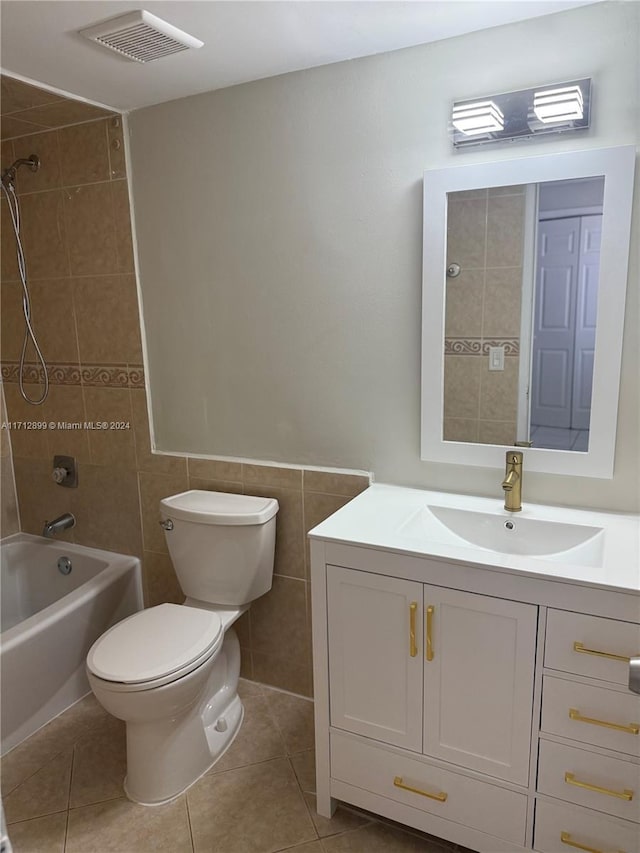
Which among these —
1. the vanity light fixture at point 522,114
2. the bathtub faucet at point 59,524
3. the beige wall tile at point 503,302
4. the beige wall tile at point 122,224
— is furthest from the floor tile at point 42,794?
the vanity light fixture at point 522,114

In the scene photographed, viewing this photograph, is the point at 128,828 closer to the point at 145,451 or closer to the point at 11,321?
the point at 145,451

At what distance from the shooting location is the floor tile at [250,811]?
5.78 feet

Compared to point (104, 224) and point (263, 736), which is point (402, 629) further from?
point (104, 224)

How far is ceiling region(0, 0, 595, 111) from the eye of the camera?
61.2 inches

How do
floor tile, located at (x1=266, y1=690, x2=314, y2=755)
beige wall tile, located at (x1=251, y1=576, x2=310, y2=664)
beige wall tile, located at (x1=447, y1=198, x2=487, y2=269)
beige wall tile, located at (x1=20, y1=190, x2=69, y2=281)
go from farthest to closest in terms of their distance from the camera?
beige wall tile, located at (x1=20, y1=190, x2=69, y2=281)
beige wall tile, located at (x1=251, y1=576, x2=310, y2=664)
floor tile, located at (x1=266, y1=690, x2=314, y2=755)
beige wall tile, located at (x1=447, y1=198, x2=487, y2=269)

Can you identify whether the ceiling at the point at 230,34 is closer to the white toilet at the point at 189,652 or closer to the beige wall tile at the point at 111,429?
the beige wall tile at the point at 111,429

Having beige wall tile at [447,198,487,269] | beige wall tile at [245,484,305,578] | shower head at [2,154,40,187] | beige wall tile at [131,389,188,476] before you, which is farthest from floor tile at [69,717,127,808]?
shower head at [2,154,40,187]

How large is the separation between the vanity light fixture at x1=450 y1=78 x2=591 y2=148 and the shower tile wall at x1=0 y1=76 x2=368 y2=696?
1.15m

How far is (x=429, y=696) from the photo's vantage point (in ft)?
5.25

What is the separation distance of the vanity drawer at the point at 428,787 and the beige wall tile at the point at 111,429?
143 centimetres

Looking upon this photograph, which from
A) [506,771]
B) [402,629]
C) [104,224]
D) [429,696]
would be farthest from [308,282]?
[506,771]

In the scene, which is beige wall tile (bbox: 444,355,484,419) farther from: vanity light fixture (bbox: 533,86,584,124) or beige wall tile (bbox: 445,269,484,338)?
vanity light fixture (bbox: 533,86,584,124)

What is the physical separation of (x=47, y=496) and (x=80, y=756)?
3.85ft

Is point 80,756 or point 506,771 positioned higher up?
point 506,771
